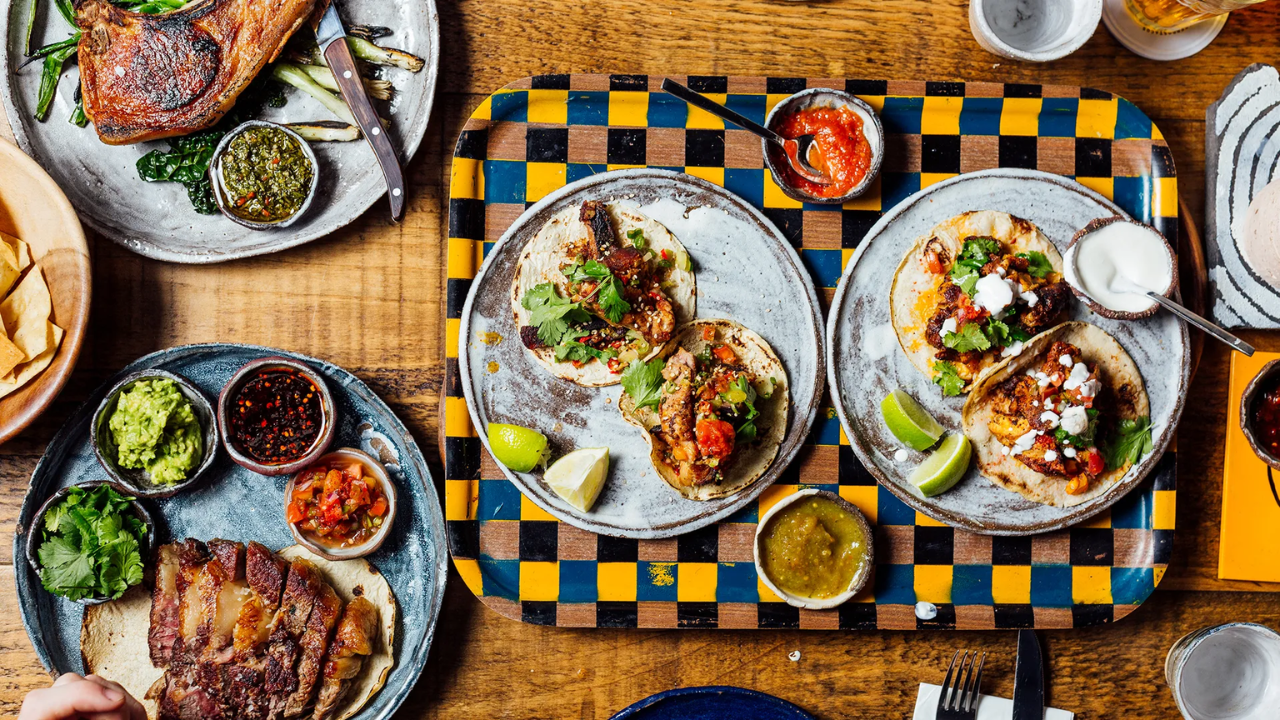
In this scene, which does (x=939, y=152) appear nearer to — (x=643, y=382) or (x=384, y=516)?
(x=643, y=382)

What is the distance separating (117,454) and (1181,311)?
469 cm

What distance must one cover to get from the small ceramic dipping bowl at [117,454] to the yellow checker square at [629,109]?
2.25 metres

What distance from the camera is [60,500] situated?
11.2 ft

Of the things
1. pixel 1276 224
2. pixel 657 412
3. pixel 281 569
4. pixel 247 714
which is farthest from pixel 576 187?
pixel 1276 224

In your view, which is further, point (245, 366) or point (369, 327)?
point (369, 327)

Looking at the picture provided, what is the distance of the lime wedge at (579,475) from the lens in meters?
3.41

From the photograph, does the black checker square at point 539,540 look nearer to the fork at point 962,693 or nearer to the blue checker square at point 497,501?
the blue checker square at point 497,501

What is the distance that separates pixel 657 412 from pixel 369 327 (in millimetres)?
1420

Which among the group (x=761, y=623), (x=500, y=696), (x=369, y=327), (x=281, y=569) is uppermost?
(x=369, y=327)

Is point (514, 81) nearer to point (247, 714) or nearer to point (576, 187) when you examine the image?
point (576, 187)

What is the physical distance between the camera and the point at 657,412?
3461 millimetres

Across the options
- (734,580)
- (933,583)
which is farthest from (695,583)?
(933,583)

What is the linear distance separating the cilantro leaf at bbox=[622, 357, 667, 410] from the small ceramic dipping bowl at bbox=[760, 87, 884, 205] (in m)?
1.00

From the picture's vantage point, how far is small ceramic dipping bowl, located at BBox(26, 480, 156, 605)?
338 centimetres
